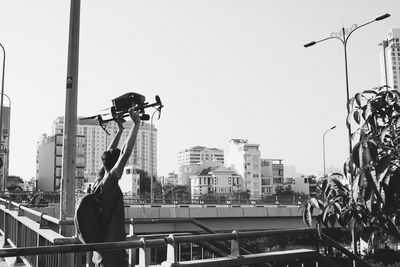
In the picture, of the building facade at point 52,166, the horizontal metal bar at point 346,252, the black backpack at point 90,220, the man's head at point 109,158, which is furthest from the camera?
the building facade at point 52,166

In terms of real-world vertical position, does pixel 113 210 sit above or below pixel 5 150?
below

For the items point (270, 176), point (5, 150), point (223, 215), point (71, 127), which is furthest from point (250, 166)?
point (71, 127)

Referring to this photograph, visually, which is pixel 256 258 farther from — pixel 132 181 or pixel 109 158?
pixel 132 181

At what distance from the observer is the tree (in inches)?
141

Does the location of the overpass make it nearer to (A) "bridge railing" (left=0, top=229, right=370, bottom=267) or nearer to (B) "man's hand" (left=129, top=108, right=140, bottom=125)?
(A) "bridge railing" (left=0, top=229, right=370, bottom=267)

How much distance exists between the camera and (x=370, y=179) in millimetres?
3578

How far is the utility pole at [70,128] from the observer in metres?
6.19

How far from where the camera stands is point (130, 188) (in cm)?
11869

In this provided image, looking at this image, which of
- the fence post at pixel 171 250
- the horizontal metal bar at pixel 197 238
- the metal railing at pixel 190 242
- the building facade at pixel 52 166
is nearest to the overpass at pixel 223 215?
the metal railing at pixel 190 242

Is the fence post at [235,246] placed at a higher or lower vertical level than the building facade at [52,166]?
lower

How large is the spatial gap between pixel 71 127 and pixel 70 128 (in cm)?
2

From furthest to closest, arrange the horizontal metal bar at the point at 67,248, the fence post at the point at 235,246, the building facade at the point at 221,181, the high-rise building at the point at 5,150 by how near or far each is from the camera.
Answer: the building facade at the point at 221,181 → the high-rise building at the point at 5,150 → the fence post at the point at 235,246 → the horizontal metal bar at the point at 67,248

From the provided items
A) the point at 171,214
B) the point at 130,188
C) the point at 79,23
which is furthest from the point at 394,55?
the point at 130,188

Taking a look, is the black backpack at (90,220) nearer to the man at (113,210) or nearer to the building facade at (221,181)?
the man at (113,210)
